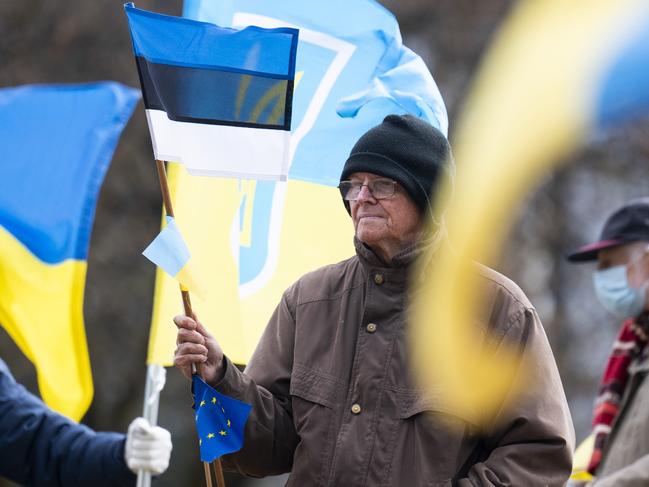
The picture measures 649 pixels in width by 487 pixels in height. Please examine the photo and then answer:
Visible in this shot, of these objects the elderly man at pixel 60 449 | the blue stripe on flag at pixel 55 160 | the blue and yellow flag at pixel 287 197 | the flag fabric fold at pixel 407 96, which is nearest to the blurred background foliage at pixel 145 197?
the blue stripe on flag at pixel 55 160

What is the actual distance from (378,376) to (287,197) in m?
1.82

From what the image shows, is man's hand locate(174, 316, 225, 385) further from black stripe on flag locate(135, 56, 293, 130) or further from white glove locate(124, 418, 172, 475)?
white glove locate(124, 418, 172, 475)

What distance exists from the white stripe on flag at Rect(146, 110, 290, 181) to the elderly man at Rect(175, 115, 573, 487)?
Answer: 0.31 m

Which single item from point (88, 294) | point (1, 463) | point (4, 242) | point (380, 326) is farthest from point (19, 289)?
point (88, 294)

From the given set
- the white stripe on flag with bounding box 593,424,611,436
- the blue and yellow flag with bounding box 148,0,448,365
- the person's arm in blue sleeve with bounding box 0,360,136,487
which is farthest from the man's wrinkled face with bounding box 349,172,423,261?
the person's arm in blue sleeve with bounding box 0,360,136,487

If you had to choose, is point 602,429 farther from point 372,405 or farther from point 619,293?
point 372,405

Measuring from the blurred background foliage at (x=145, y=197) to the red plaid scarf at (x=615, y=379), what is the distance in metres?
4.69

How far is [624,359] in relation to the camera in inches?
207

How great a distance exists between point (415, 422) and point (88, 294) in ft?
23.9

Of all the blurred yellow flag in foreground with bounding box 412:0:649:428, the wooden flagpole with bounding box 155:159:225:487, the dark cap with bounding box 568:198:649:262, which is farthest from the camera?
the dark cap with bounding box 568:198:649:262

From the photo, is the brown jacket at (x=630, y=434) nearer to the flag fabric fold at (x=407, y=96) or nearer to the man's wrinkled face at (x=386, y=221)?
the flag fabric fold at (x=407, y=96)

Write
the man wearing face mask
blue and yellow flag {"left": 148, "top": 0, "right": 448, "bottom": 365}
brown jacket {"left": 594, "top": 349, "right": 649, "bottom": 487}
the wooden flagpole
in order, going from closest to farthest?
the wooden flagpole → brown jacket {"left": 594, "top": 349, "right": 649, "bottom": 487} → the man wearing face mask → blue and yellow flag {"left": 148, "top": 0, "right": 448, "bottom": 365}

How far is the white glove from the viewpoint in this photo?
17.8 ft

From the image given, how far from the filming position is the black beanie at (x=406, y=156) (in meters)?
3.67
